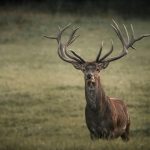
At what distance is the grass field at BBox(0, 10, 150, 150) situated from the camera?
1359 centimetres

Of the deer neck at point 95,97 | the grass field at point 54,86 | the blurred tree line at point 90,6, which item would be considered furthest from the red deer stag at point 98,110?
the blurred tree line at point 90,6

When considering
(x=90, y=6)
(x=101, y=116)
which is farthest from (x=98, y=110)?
(x=90, y=6)

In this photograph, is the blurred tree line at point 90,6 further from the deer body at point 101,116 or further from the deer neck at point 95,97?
the deer neck at point 95,97

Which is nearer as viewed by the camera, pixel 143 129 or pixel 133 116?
pixel 143 129

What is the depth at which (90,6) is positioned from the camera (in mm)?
45844

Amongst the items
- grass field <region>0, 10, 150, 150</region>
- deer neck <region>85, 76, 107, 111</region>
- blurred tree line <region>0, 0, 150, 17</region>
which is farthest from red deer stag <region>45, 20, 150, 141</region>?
blurred tree line <region>0, 0, 150, 17</region>

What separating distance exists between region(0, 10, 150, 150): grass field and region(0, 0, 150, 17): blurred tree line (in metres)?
3.05

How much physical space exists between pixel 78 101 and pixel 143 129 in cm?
471

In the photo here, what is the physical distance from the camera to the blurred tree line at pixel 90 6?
44.7 meters

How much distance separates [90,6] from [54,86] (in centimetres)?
2344

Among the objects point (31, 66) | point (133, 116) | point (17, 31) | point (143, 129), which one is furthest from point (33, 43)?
point (143, 129)

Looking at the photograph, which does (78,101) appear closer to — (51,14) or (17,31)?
(17,31)

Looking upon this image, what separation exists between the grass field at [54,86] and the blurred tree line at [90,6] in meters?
3.05

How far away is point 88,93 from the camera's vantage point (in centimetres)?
1356
